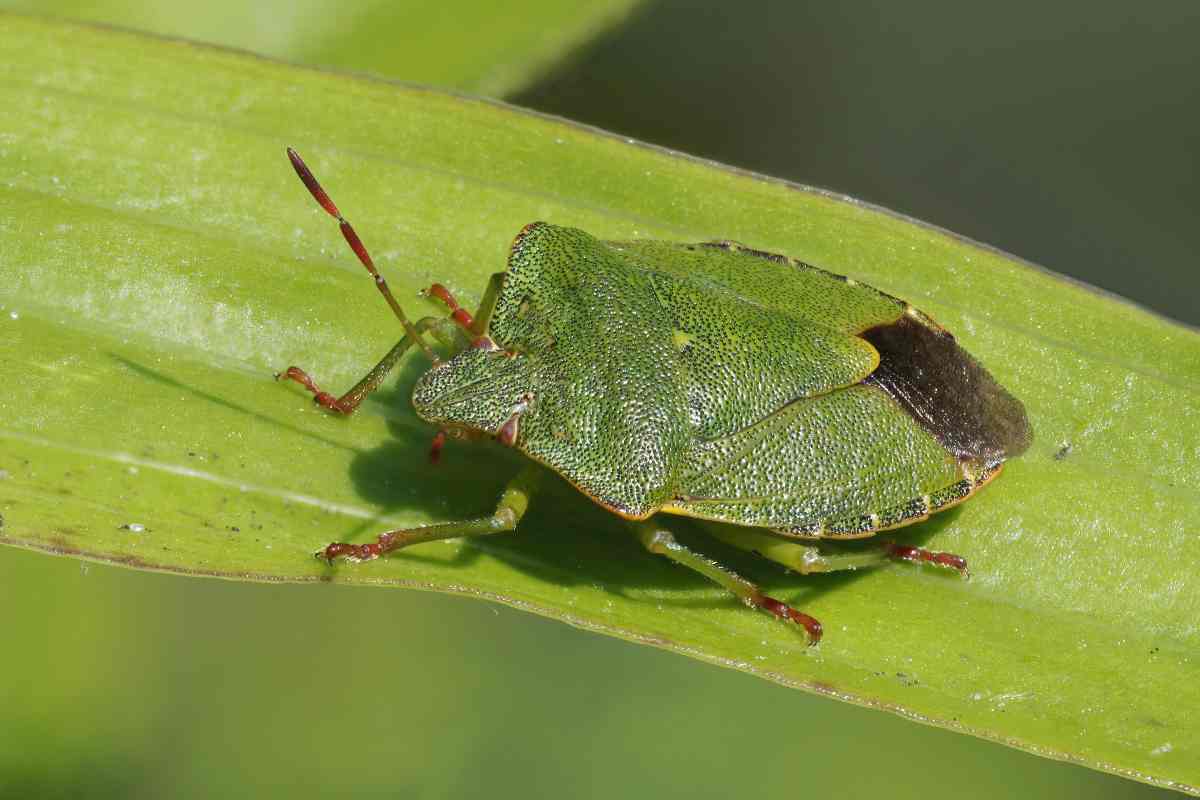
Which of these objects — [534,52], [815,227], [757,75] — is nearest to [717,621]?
[815,227]

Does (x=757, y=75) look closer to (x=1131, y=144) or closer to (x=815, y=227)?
(x=1131, y=144)

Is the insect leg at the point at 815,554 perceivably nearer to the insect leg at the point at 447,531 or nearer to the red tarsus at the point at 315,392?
the insect leg at the point at 447,531

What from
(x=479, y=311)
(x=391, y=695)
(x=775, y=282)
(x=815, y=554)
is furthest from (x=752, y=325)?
(x=391, y=695)

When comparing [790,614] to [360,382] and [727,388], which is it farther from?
[360,382]

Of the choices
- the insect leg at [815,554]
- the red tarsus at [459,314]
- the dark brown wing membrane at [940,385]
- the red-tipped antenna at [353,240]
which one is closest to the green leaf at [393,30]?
the red tarsus at [459,314]

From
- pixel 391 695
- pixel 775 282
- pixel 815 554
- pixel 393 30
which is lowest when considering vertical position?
pixel 391 695
